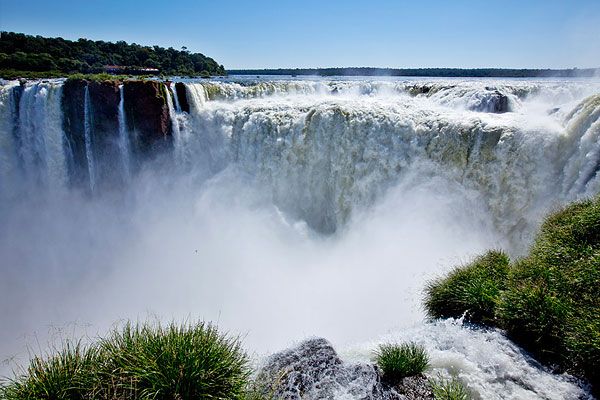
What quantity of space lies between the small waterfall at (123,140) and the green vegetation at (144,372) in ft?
48.2

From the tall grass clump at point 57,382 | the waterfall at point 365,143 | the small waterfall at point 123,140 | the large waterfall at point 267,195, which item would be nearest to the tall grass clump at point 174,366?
the tall grass clump at point 57,382

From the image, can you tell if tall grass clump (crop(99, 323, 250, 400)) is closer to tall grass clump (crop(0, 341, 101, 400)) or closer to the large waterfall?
tall grass clump (crop(0, 341, 101, 400))

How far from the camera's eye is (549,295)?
19.2 feet

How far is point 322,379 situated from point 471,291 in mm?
3176

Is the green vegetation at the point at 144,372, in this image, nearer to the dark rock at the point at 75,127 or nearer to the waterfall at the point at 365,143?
the waterfall at the point at 365,143

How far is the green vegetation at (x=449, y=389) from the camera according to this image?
14.5ft

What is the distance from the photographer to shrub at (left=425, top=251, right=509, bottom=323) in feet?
21.4

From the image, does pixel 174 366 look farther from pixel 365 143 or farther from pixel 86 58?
pixel 86 58

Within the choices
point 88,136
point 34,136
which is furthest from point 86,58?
point 88,136

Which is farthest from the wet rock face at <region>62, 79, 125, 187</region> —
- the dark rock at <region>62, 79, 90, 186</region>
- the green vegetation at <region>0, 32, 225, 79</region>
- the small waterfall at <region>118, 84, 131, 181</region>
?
the green vegetation at <region>0, 32, 225, 79</region>

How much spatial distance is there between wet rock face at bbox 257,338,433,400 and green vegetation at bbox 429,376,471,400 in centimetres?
16

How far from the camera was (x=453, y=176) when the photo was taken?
12.9 m

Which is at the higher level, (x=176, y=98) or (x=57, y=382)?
(x=176, y=98)

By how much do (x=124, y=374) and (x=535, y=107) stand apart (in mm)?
17485
